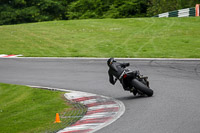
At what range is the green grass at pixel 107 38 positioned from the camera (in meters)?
22.3

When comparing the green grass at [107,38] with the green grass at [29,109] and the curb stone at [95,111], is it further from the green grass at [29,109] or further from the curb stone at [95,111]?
the curb stone at [95,111]

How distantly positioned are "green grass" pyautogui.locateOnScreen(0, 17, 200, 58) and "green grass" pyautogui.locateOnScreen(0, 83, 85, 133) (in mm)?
8666

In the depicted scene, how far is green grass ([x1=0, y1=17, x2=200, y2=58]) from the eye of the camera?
73.0ft

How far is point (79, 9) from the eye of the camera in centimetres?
5803

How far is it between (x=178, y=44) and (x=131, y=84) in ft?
44.8

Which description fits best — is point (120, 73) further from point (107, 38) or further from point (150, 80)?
point (107, 38)

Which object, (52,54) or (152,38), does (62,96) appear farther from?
(152,38)

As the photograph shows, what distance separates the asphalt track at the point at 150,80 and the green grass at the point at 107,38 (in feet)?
9.69

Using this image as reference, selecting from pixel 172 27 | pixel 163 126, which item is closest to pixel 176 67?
pixel 163 126

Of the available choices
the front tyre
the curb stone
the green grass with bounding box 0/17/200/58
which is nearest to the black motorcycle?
the front tyre

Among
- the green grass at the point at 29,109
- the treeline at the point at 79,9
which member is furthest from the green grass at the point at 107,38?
the treeline at the point at 79,9

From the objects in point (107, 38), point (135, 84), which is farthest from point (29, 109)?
point (107, 38)

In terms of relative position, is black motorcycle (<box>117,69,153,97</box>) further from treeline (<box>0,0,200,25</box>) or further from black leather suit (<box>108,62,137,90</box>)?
treeline (<box>0,0,200,25</box>)

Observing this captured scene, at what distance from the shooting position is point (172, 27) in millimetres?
30172
